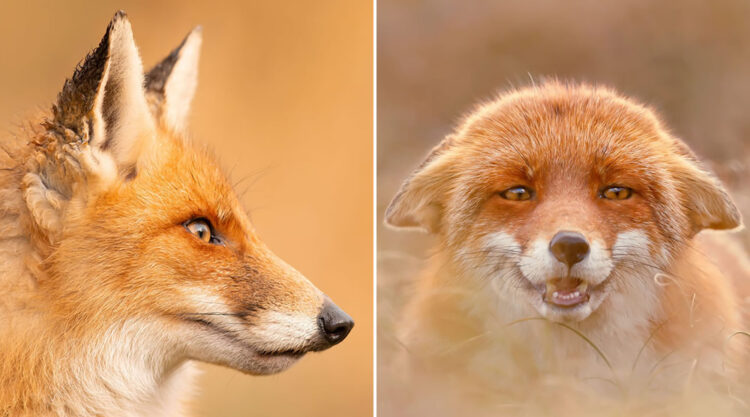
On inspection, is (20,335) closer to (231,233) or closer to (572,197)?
(231,233)

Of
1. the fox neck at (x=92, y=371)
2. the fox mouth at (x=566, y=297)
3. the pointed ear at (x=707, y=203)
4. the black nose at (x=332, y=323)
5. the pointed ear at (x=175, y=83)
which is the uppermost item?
the pointed ear at (x=175, y=83)

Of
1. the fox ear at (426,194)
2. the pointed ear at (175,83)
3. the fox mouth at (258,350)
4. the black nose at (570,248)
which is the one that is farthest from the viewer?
the fox ear at (426,194)

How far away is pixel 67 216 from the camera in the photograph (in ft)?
4.08

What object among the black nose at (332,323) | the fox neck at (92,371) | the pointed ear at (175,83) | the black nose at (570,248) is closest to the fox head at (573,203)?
the black nose at (570,248)

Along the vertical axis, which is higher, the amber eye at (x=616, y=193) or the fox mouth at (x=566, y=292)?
the amber eye at (x=616, y=193)

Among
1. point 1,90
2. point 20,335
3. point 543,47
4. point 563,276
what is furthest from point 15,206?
point 543,47

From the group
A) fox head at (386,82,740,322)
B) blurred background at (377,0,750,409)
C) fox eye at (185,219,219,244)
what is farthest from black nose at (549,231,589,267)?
fox eye at (185,219,219,244)

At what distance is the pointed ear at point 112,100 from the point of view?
3.93 feet

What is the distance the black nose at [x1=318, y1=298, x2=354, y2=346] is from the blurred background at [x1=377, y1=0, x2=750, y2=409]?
1.93 ft

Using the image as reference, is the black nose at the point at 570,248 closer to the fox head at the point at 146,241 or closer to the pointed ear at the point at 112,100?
the fox head at the point at 146,241

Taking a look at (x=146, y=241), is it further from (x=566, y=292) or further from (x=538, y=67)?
(x=538, y=67)

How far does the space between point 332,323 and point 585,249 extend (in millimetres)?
670

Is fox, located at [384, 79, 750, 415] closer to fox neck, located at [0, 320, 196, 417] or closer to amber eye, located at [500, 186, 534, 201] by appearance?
amber eye, located at [500, 186, 534, 201]

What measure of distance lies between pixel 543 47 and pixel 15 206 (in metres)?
1.38
